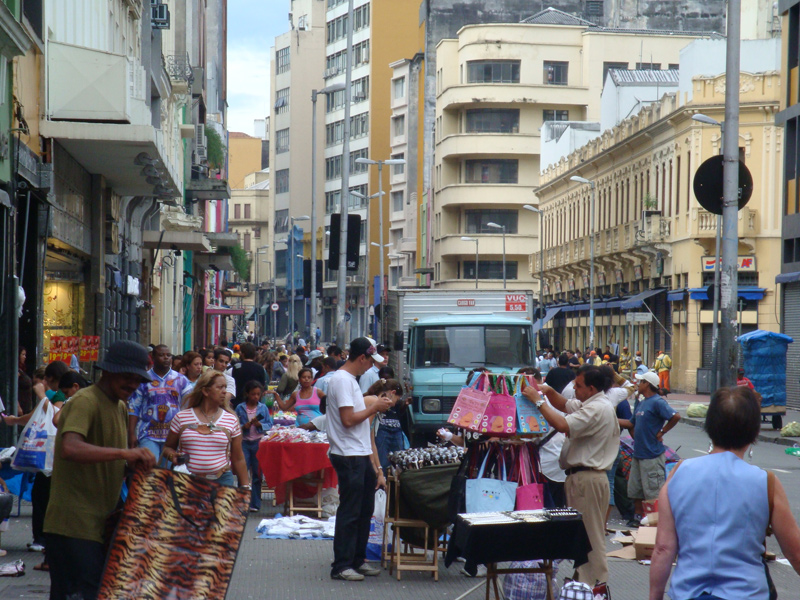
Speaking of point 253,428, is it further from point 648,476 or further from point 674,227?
point 674,227

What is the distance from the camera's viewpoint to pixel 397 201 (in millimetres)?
106500

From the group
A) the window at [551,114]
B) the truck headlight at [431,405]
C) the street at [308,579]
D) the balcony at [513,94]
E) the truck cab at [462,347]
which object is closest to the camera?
the street at [308,579]

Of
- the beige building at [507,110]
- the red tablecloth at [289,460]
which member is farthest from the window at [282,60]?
the red tablecloth at [289,460]

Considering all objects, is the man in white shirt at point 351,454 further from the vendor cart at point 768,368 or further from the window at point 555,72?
the window at point 555,72

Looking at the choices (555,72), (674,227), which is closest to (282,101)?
(555,72)

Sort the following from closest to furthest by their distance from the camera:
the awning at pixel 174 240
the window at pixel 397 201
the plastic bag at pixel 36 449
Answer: the plastic bag at pixel 36 449
the awning at pixel 174 240
the window at pixel 397 201

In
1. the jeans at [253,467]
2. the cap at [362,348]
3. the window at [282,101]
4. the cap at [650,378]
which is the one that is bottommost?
the jeans at [253,467]

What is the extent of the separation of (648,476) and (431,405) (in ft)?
28.3

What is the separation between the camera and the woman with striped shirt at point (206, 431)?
9.12m

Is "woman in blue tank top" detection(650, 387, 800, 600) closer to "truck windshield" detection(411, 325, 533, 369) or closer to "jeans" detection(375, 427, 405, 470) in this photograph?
"jeans" detection(375, 427, 405, 470)

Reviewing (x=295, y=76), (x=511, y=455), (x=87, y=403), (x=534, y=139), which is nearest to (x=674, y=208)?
(x=534, y=139)

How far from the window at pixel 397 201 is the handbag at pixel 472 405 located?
9599cm

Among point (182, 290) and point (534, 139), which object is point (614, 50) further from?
point (182, 290)

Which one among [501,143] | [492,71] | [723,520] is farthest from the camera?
[501,143]
